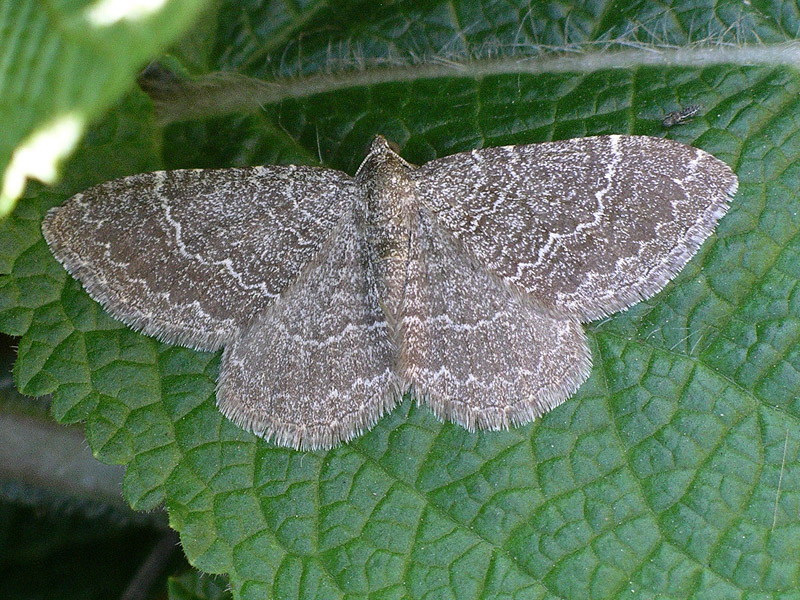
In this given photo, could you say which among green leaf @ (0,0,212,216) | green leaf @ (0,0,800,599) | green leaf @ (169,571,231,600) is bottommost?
green leaf @ (169,571,231,600)

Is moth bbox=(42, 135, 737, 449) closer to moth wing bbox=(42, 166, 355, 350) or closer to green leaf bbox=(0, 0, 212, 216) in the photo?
moth wing bbox=(42, 166, 355, 350)

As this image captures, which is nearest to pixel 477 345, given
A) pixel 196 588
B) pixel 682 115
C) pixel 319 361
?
pixel 319 361

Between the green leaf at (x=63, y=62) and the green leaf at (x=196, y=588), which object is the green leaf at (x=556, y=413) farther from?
the green leaf at (x=63, y=62)

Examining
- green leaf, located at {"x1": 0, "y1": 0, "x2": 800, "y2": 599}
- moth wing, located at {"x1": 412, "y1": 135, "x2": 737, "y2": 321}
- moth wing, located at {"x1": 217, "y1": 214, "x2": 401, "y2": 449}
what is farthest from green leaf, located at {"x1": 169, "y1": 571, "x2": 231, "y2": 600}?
moth wing, located at {"x1": 412, "y1": 135, "x2": 737, "y2": 321}

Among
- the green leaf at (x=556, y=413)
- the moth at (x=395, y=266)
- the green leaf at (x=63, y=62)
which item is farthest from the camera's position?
the moth at (x=395, y=266)

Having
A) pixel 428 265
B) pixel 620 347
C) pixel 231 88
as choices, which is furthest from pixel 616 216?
pixel 231 88

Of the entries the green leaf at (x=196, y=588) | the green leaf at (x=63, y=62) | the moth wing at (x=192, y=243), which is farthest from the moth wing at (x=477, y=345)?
the green leaf at (x=63, y=62)

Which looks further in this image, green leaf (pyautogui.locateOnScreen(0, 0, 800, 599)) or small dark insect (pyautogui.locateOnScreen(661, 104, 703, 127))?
small dark insect (pyautogui.locateOnScreen(661, 104, 703, 127))

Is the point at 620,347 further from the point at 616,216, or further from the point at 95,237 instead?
the point at 95,237
